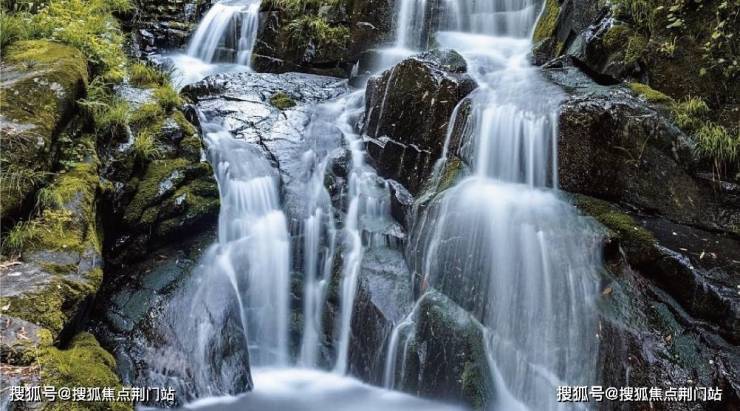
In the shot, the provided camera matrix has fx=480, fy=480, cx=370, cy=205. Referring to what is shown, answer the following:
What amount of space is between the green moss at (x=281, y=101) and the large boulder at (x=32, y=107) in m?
3.94

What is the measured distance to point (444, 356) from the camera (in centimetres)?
514

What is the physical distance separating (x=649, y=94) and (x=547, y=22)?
3.61 meters

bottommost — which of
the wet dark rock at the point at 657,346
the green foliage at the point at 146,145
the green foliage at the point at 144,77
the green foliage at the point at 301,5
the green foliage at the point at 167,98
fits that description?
the wet dark rock at the point at 657,346

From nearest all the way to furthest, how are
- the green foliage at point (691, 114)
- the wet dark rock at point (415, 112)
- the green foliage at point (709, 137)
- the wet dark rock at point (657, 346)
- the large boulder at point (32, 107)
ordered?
the wet dark rock at point (657, 346)
the large boulder at point (32, 107)
the green foliage at point (709, 137)
the green foliage at point (691, 114)
the wet dark rock at point (415, 112)

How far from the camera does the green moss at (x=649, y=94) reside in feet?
18.1

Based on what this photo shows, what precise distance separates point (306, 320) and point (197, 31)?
8907 millimetres

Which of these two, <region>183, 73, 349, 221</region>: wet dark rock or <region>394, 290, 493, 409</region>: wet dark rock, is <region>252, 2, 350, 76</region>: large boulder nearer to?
<region>183, 73, 349, 221</region>: wet dark rock

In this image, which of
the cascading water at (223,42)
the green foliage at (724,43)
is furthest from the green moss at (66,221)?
the cascading water at (223,42)

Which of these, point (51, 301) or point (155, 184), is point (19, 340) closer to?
point (51, 301)

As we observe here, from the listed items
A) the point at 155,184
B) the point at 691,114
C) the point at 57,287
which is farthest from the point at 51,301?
the point at 691,114

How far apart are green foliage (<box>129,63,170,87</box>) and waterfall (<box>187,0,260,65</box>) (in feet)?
14.1

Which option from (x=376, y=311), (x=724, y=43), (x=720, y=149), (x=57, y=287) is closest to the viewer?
(x=57, y=287)

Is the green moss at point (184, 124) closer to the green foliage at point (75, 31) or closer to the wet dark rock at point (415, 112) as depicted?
the green foliage at point (75, 31)

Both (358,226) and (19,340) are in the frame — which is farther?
(358,226)
